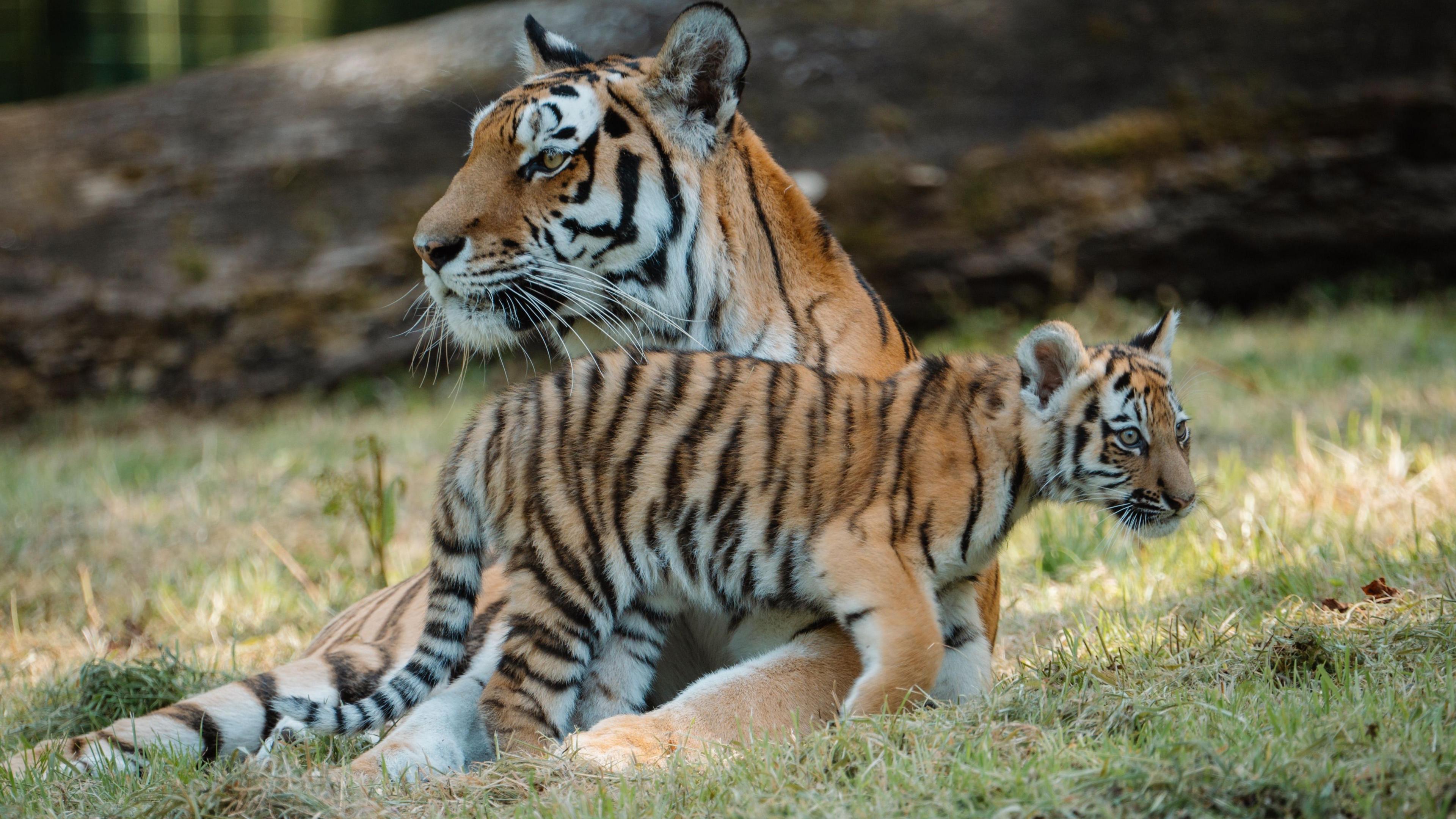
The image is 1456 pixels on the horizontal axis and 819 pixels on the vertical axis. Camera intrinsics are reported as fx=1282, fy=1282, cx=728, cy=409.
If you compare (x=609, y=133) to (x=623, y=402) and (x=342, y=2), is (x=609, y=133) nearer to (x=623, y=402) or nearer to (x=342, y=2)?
(x=623, y=402)

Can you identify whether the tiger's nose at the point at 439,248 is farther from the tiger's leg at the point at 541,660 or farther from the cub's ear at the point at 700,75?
the tiger's leg at the point at 541,660

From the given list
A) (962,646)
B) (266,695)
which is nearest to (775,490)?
(962,646)

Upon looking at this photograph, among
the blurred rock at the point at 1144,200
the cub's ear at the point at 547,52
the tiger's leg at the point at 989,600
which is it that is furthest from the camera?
the blurred rock at the point at 1144,200

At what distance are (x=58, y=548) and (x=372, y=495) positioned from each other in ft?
3.59

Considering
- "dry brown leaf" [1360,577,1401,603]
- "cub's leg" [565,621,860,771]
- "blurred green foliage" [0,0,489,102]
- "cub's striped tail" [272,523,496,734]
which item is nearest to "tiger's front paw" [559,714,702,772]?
"cub's leg" [565,621,860,771]

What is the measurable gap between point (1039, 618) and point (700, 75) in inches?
58.7

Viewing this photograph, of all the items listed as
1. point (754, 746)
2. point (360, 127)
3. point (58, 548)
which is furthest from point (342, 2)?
point (754, 746)

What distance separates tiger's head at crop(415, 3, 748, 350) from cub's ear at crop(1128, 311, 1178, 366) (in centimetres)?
95

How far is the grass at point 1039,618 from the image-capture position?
183cm

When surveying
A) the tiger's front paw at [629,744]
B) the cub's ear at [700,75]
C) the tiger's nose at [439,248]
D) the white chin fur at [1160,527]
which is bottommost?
the tiger's front paw at [629,744]

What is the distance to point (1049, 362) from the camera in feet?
8.06

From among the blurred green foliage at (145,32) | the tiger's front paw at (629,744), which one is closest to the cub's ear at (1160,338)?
the tiger's front paw at (629,744)

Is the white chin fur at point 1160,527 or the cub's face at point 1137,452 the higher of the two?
the cub's face at point 1137,452

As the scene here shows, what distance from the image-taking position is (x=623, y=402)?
2514mm
